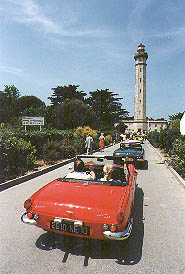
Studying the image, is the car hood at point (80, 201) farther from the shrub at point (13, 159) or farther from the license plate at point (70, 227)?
the shrub at point (13, 159)

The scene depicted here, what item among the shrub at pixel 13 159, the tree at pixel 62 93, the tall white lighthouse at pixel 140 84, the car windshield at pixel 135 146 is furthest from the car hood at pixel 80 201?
the tall white lighthouse at pixel 140 84

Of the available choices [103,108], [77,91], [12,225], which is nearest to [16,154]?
[12,225]


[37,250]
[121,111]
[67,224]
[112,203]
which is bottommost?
[37,250]

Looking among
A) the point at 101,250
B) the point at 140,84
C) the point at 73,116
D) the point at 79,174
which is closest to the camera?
the point at 101,250

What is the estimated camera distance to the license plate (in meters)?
3.01

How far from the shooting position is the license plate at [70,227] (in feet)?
9.88

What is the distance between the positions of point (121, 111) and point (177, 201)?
229 ft

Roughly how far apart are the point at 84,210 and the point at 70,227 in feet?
1.04

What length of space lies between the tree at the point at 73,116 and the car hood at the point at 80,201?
4310 cm

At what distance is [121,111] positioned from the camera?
244 feet

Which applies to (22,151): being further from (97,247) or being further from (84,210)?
(84,210)

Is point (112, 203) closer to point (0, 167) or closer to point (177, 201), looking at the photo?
point (177, 201)

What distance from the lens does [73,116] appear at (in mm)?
47031

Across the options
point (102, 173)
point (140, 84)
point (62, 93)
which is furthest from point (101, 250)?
point (140, 84)
